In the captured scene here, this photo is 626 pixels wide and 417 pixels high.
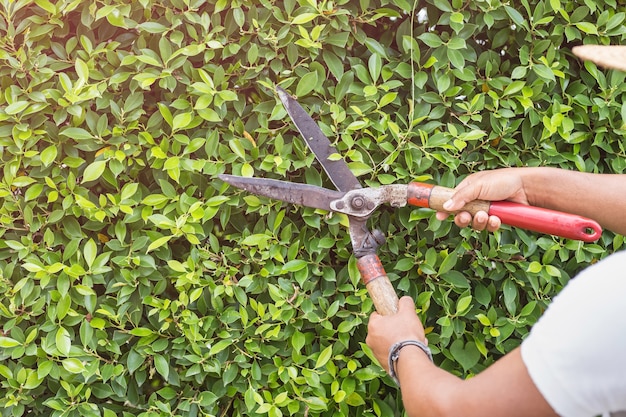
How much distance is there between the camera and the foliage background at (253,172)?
2150 millimetres

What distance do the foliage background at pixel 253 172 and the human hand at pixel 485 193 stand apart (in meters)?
0.27

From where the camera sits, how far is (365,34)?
2.24 meters

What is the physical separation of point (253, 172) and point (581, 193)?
111 centimetres

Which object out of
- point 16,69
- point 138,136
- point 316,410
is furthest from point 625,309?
point 16,69

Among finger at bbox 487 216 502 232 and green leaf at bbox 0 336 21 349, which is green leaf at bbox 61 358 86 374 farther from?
finger at bbox 487 216 502 232

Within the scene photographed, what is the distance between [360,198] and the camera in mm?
1960

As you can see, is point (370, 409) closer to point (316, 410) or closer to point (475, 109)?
point (316, 410)

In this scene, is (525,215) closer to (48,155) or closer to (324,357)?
(324,357)

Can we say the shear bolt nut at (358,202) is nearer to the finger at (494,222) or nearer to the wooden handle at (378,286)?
the wooden handle at (378,286)

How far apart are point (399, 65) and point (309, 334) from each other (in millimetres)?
1063

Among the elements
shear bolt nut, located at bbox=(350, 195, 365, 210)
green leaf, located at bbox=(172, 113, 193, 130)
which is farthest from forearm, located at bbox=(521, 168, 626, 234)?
green leaf, located at bbox=(172, 113, 193, 130)

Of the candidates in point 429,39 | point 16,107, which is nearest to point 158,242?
point 16,107

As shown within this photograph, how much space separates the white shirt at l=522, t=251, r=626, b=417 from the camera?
3.31ft

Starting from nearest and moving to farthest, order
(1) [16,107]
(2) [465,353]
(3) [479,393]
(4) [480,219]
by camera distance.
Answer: (3) [479,393] < (4) [480,219] < (1) [16,107] < (2) [465,353]
